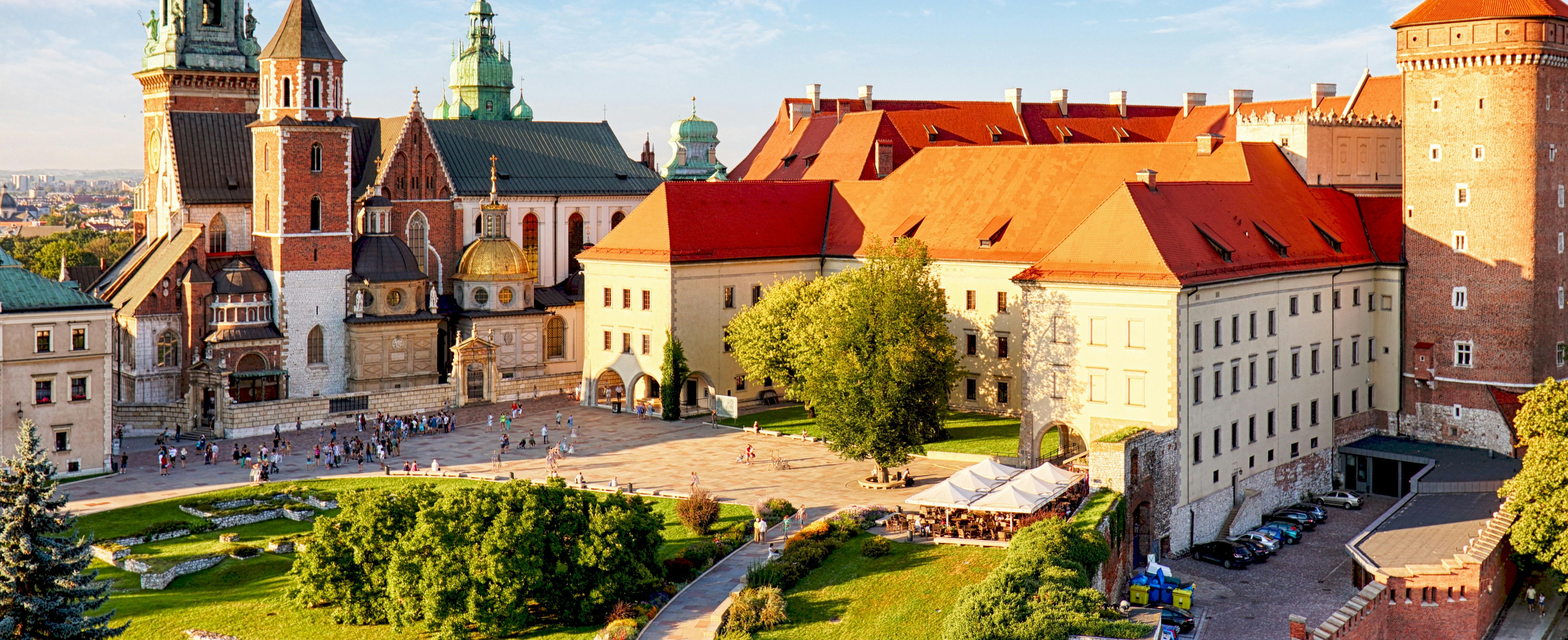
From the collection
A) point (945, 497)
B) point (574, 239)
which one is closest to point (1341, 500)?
point (945, 497)

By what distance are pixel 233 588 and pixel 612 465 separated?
18.4 metres

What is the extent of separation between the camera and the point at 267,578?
54.1 meters

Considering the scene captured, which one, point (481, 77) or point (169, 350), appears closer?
point (169, 350)

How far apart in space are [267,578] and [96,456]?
784 inches

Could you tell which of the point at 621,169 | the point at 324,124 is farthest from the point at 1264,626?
the point at 621,169

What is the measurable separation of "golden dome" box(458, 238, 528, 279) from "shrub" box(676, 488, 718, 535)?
1476 inches

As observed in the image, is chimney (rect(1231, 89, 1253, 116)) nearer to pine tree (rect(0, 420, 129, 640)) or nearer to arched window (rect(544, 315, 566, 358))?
arched window (rect(544, 315, 566, 358))

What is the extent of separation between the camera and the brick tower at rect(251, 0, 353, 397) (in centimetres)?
8400

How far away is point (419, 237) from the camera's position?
94.5 metres

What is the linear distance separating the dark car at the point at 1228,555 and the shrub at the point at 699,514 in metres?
17.7

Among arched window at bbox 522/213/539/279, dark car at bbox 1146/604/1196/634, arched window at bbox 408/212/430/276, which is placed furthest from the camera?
arched window at bbox 522/213/539/279

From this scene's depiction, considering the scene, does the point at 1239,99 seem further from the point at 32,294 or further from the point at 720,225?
the point at 32,294

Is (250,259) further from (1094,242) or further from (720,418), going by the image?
(1094,242)

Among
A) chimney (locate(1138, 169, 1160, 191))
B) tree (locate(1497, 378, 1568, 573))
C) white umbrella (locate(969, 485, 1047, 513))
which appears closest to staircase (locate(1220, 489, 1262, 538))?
tree (locate(1497, 378, 1568, 573))
